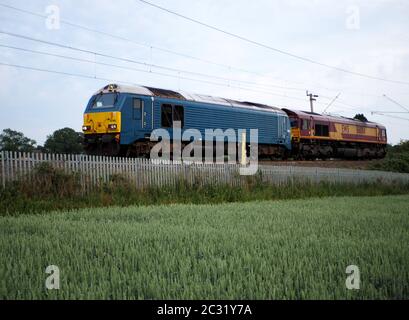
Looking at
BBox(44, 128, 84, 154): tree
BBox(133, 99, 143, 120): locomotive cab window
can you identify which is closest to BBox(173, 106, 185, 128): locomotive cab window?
BBox(133, 99, 143, 120): locomotive cab window

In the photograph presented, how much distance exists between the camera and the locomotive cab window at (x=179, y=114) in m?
19.8

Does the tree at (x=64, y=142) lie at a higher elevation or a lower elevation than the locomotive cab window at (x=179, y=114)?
higher

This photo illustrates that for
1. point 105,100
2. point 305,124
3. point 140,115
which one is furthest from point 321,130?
point 105,100

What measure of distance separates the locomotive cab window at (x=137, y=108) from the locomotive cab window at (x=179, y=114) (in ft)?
6.47

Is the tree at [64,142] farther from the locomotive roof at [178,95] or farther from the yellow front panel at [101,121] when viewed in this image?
the yellow front panel at [101,121]

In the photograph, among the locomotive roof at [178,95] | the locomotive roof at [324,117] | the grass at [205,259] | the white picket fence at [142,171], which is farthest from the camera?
the locomotive roof at [324,117]

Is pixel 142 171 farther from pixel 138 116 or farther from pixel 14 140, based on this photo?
pixel 14 140

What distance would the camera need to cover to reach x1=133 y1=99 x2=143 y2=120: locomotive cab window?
1814 centimetres

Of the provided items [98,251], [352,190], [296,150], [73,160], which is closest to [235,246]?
[98,251]

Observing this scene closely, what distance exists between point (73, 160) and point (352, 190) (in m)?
13.8

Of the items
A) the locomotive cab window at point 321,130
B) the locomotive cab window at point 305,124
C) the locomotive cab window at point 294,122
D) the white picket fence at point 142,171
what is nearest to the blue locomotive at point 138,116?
the white picket fence at point 142,171

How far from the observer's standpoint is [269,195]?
54.3ft
